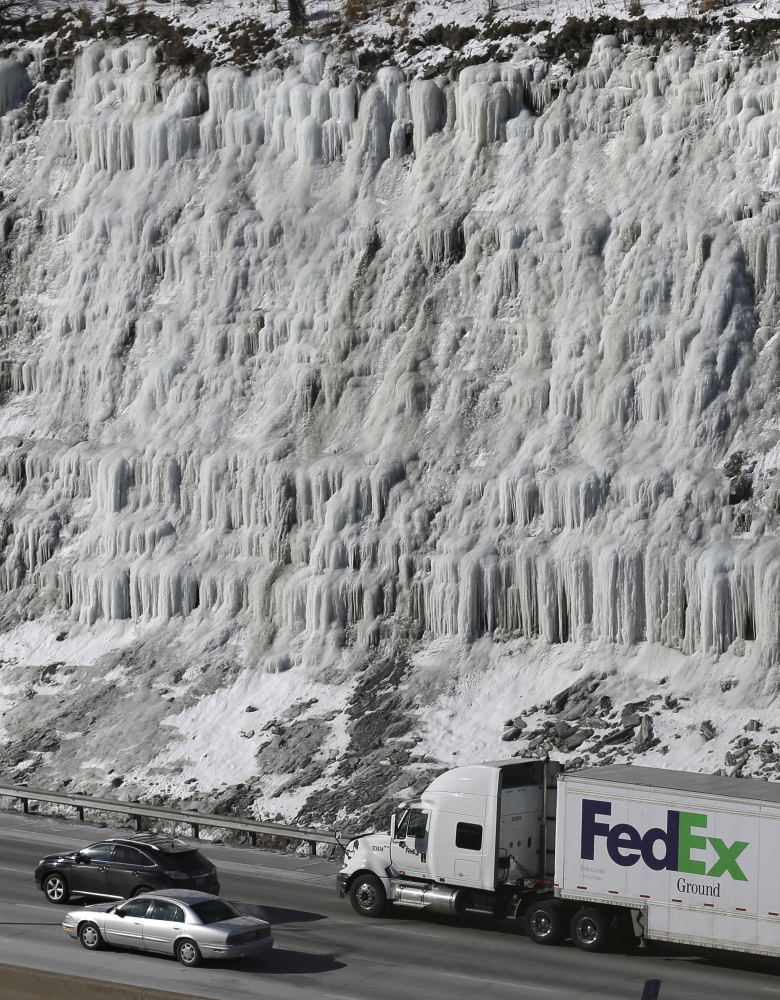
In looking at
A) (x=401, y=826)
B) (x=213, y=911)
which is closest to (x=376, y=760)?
(x=401, y=826)

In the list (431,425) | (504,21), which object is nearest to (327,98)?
(504,21)

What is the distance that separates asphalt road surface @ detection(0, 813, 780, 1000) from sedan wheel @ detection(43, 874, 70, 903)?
248 mm

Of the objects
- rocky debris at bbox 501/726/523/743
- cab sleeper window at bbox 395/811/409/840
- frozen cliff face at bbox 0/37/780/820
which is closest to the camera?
cab sleeper window at bbox 395/811/409/840

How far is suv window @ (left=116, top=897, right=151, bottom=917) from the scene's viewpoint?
907 inches

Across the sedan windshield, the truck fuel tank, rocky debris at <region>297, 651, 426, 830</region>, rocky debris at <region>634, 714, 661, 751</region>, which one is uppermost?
the sedan windshield

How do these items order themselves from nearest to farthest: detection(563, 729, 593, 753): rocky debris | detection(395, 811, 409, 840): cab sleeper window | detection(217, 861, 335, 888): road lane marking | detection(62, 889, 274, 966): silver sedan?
detection(62, 889, 274, 966): silver sedan → detection(395, 811, 409, 840): cab sleeper window → detection(217, 861, 335, 888): road lane marking → detection(563, 729, 593, 753): rocky debris

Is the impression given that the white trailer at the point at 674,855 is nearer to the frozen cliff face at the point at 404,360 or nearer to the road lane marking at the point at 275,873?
the road lane marking at the point at 275,873

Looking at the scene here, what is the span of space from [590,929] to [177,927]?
21.5ft

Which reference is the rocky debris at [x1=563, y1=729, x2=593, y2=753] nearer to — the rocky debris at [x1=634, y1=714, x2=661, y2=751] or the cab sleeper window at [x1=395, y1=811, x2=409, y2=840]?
the rocky debris at [x1=634, y1=714, x2=661, y2=751]

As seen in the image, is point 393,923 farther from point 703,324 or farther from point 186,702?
point 703,324

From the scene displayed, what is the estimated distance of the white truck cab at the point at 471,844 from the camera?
25062 millimetres

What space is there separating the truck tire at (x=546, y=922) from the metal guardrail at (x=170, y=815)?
25.4ft

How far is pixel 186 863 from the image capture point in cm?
2614

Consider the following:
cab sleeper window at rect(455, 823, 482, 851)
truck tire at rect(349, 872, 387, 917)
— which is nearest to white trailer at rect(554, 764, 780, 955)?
cab sleeper window at rect(455, 823, 482, 851)
